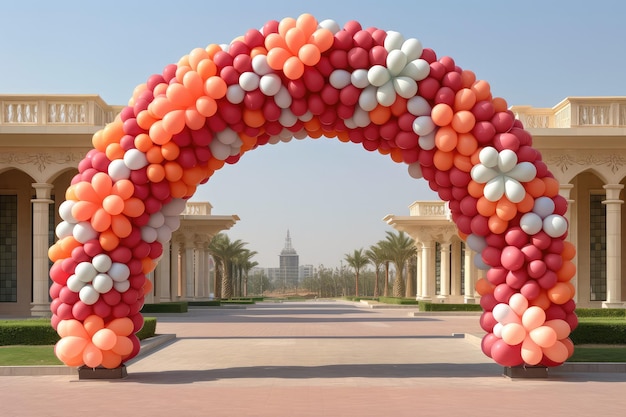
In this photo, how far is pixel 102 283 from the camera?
503 inches

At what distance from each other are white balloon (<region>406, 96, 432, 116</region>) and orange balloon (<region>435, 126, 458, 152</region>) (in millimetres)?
407

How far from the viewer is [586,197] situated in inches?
1379

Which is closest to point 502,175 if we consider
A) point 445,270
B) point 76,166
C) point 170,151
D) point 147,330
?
point 170,151

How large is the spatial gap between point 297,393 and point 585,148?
2046 cm

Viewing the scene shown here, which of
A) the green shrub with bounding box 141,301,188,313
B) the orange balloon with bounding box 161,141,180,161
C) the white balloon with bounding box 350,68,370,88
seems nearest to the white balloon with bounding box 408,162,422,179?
the white balloon with bounding box 350,68,370,88

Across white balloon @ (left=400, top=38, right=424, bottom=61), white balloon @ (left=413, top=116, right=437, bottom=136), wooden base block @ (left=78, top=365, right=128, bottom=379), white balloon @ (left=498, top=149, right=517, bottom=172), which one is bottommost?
wooden base block @ (left=78, top=365, right=128, bottom=379)

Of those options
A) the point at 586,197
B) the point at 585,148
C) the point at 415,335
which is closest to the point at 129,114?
the point at 415,335

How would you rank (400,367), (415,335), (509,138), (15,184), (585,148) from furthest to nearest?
(15,184), (585,148), (415,335), (400,367), (509,138)

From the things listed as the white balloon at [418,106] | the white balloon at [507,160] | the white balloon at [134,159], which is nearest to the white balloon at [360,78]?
the white balloon at [418,106]

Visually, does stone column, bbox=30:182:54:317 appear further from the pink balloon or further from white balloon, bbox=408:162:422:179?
the pink balloon

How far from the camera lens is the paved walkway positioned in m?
10.2

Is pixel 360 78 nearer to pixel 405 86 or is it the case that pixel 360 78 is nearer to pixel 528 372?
pixel 405 86

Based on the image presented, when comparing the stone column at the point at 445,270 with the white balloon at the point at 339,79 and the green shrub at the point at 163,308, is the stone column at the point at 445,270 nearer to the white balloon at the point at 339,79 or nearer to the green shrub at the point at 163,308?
the green shrub at the point at 163,308

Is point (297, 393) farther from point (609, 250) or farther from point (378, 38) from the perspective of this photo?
point (609, 250)
